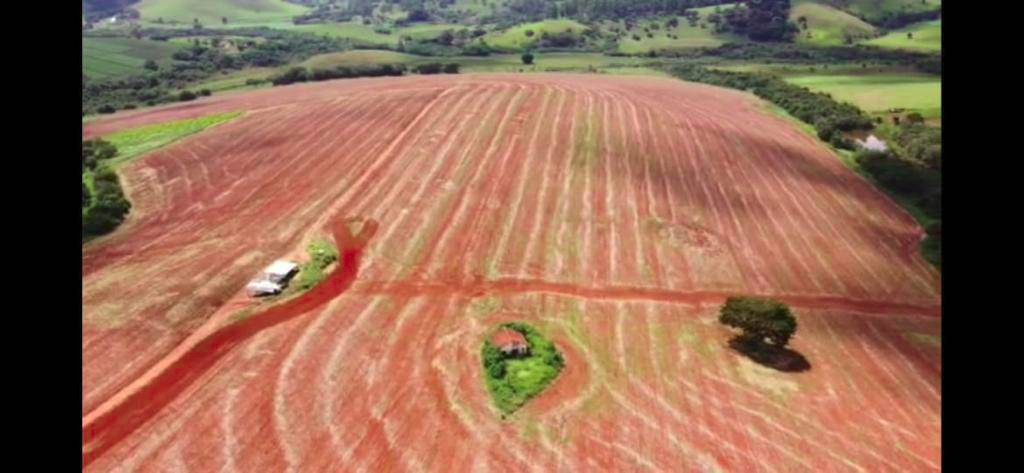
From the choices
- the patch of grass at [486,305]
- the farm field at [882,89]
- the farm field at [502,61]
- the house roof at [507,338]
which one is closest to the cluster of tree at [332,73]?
the farm field at [502,61]

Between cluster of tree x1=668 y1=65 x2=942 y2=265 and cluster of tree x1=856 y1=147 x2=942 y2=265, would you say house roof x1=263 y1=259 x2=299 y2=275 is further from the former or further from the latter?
cluster of tree x1=856 y1=147 x2=942 y2=265

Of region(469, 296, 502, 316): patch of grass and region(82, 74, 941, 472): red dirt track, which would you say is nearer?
region(82, 74, 941, 472): red dirt track

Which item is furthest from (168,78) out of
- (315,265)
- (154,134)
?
(315,265)

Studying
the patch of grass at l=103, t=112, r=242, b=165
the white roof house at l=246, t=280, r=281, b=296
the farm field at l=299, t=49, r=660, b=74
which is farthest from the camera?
the farm field at l=299, t=49, r=660, b=74

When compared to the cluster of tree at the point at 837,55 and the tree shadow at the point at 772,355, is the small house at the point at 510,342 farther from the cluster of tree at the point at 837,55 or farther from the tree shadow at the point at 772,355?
the cluster of tree at the point at 837,55

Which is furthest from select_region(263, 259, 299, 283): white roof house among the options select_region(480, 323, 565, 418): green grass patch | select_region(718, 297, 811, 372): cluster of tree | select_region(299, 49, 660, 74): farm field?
select_region(299, 49, 660, 74): farm field

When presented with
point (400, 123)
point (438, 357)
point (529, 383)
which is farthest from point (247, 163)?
point (529, 383)

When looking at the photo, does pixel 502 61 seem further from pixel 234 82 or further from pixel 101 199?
pixel 101 199

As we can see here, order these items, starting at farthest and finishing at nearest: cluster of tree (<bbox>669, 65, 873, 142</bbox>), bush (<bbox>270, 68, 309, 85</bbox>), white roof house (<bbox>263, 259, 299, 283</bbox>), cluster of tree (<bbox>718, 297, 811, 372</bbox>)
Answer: bush (<bbox>270, 68, 309, 85</bbox>)
cluster of tree (<bbox>669, 65, 873, 142</bbox>)
white roof house (<bbox>263, 259, 299, 283</bbox>)
cluster of tree (<bbox>718, 297, 811, 372</bbox>)
